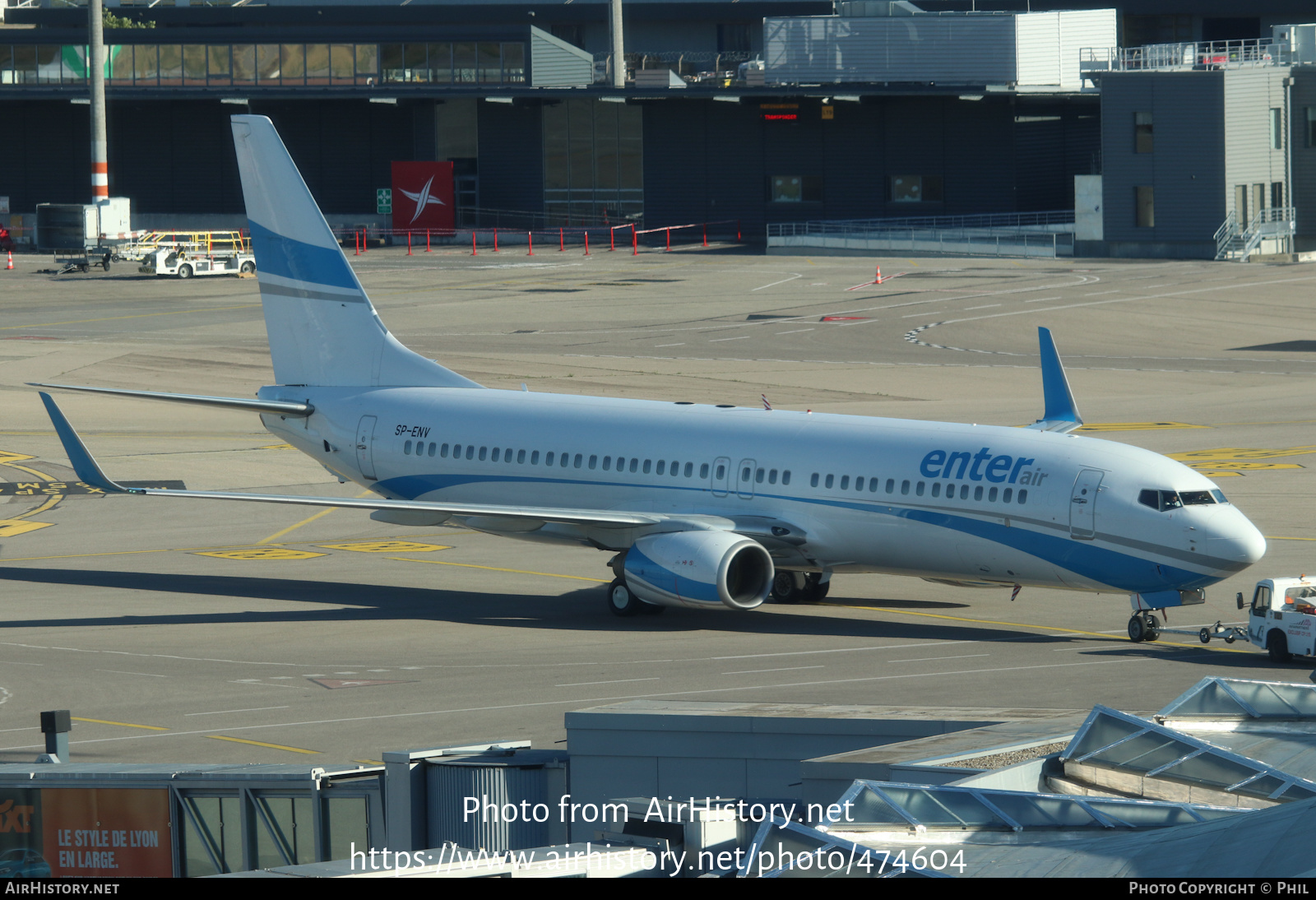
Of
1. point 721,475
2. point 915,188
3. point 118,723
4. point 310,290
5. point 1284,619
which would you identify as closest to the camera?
point 118,723

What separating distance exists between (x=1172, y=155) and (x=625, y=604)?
254ft

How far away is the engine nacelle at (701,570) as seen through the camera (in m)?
35.3

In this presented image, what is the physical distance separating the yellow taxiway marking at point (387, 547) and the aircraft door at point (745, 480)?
12177 mm

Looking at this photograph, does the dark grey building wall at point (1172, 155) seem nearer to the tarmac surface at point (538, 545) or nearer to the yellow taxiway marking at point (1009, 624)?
the tarmac surface at point (538, 545)

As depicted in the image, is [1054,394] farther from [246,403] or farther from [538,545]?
[246,403]

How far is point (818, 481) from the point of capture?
36781 mm

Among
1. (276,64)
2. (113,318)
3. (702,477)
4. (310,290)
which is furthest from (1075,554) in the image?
(276,64)

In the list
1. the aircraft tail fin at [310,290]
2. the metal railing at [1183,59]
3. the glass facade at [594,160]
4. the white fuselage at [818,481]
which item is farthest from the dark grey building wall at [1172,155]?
the white fuselage at [818,481]

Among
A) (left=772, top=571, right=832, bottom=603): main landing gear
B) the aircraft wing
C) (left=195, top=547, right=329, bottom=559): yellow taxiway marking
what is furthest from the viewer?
(left=195, top=547, right=329, bottom=559): yellow taxiway marking

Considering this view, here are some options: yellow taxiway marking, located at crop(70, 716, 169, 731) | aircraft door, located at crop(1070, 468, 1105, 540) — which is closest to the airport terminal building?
aircraft door, located at crop(1070, 468, 1105, 540)

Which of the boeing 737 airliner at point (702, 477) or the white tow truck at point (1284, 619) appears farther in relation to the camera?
the boeing 737 airliner at point (702, 477)

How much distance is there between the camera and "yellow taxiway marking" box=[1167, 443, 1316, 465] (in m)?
54.8

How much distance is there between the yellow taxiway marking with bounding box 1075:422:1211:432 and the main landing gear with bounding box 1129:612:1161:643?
81.5ft

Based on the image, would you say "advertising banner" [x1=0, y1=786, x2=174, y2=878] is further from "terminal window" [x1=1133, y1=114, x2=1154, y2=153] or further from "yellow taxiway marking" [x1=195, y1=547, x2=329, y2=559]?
"terminal window" [x1=1133, y1=114, x2=1154, y2=153]
